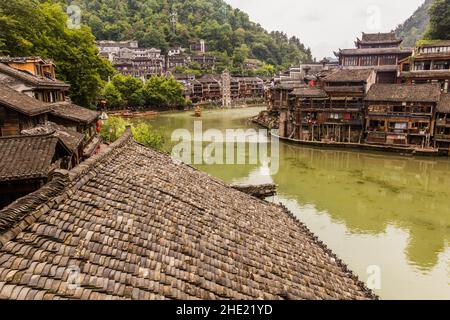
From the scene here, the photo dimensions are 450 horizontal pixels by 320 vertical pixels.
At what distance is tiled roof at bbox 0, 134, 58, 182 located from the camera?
9969 millimetres

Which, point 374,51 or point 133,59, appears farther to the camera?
→ point 133,59

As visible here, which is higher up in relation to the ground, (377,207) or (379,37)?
(379,37)

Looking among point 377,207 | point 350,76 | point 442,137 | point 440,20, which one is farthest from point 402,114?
point 440,20

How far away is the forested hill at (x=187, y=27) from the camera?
131 m

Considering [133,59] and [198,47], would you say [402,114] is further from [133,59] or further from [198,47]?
[198,47]

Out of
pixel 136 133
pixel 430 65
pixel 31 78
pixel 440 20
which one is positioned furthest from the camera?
pixel 440 20

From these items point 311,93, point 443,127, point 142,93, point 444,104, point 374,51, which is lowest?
point 443,127

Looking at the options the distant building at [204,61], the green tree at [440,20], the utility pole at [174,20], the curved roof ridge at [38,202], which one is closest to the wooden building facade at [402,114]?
the green tree at [440,20]

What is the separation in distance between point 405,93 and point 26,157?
41.0 meters

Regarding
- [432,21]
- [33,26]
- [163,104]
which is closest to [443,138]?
[432,21]

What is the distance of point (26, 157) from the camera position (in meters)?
10.7

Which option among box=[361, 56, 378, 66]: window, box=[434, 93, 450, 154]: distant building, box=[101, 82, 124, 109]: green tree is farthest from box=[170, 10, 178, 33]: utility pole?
box=[434, 93, 450, 154]: distant building

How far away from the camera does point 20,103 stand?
15.2 m

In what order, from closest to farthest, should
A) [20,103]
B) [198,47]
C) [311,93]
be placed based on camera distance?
[20,103] < [311,93] < [198,47]
